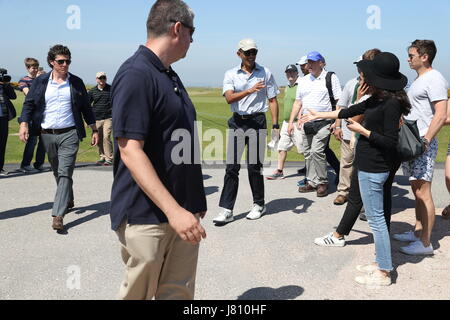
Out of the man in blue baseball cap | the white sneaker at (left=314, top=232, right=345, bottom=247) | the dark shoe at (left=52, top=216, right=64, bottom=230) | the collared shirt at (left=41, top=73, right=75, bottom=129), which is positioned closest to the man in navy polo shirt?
the white sneaker at (left=314, top=232, right=345, bottom=247)

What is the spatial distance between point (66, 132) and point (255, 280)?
296 centimetres

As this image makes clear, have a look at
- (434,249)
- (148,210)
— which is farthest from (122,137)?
(434,249)

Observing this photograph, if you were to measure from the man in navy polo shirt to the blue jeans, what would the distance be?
1.83 meters

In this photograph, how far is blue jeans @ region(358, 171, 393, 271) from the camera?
3.64m

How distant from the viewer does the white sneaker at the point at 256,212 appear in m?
5.50

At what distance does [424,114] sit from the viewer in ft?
14.1

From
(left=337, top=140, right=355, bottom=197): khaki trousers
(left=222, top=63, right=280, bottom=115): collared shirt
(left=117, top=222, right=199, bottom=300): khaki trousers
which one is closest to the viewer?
(left=117, top=222, right=199, bottom=300): khaki trousers

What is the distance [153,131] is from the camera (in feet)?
6.91

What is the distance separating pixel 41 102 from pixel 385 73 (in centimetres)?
386

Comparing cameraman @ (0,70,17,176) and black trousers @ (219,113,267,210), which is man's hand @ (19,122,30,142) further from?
cameraman @ (0,70,17,176)

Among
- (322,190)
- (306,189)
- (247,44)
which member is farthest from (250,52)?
(306,189)

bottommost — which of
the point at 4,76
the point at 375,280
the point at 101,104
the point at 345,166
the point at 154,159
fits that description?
the point at 375,280

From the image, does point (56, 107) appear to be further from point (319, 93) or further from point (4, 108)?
point (319, 93)
